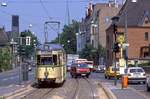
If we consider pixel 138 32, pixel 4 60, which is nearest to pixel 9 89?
pixel 138 32

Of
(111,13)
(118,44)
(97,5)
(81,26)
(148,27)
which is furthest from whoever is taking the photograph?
(81,26)

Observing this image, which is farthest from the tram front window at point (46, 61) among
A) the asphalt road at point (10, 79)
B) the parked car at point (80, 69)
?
the parked car at point (80, 69)

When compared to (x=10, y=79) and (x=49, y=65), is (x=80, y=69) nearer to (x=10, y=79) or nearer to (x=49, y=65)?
(x=10, y=79)

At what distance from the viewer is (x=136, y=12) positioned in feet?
360

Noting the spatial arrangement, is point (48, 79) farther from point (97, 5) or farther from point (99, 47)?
point (97, 5)

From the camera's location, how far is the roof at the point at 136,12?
352ft

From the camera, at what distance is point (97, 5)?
507 feet

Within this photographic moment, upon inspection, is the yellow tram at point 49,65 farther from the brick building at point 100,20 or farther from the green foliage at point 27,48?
the brick building at point 100,20

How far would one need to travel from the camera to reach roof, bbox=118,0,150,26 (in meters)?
107

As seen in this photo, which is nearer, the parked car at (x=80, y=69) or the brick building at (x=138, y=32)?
the parked car at (x=80, y=69)

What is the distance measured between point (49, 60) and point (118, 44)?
5.41 m

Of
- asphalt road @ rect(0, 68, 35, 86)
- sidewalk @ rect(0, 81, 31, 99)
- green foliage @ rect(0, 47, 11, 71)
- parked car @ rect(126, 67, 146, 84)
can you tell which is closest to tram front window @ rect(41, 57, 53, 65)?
sidewalk @ rect(0, 81, 31, 99)

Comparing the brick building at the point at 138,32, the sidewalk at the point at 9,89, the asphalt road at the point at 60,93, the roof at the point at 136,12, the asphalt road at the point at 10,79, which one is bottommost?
the asphalt road at the point at 60,93

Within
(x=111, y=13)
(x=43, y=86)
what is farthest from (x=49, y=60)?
(x=111, y=13)
